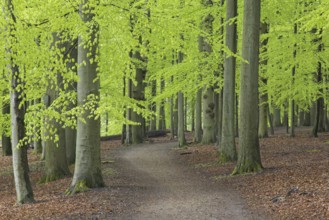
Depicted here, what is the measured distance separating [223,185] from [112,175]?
483 centimetres

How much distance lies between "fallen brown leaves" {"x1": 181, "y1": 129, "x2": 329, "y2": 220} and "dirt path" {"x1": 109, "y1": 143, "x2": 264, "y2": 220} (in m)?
0.48

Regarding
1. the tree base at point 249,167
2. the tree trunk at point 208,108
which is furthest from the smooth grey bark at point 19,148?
the tree trunk at point 208,108

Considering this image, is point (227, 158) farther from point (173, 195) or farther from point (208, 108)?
point (208, 108)

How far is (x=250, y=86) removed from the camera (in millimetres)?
13031

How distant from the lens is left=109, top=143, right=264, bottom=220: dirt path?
8938mm

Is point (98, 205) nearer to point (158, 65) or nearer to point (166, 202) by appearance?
point (166, 202)

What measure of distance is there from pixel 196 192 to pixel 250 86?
3.85 meters

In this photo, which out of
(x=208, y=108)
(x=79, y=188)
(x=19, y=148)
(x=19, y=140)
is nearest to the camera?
(x=19, y=140)

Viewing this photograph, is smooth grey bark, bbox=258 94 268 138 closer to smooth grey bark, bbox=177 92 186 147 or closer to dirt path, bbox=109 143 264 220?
smooth grey bark, bbox=177 92 186 147

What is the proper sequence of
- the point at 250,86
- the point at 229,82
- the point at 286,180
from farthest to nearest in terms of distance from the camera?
the point at 229,82, the point at 250,86, the point at 286,180

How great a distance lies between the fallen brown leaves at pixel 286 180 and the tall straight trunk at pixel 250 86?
836mm

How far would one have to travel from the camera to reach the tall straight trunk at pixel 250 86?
12969 mm

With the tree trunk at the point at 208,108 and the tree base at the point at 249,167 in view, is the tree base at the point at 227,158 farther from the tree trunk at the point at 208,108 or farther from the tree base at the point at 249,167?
the tree trunk at the point at 208,108

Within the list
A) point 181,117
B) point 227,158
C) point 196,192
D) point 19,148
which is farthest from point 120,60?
point 181,117
